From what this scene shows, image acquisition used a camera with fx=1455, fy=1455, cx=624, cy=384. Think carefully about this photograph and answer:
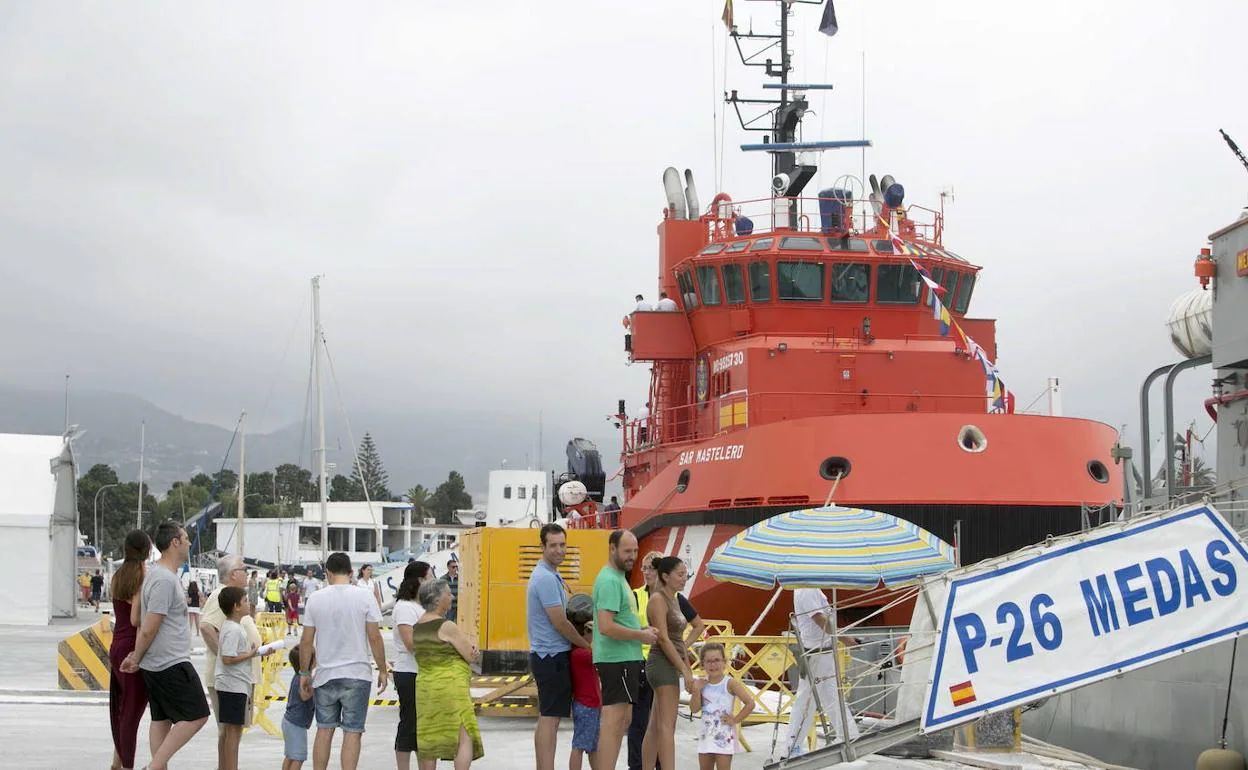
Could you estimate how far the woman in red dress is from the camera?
8.70 metres

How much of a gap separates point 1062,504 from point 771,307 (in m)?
5.28

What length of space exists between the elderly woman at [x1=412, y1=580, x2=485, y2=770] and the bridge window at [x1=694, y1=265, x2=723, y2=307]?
11956mm

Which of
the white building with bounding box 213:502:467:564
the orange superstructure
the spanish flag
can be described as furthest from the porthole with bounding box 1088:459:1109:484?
the white building with bounding box 213:502:467:564

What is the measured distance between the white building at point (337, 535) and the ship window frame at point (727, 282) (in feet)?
164

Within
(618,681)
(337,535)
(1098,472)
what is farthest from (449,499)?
(618,681)

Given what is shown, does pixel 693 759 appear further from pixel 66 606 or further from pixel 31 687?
pixel 66 606

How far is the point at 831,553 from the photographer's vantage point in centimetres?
1195

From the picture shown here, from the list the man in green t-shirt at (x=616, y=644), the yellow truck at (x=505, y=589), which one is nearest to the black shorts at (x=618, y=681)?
the man in green t-shirt at (x=616, y=644)

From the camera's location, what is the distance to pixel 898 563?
11984 millimetres

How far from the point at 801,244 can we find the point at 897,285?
55.5 inches

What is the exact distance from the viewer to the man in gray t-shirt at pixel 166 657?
8508mm

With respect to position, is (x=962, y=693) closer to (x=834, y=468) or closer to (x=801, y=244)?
(x=834, y=468)

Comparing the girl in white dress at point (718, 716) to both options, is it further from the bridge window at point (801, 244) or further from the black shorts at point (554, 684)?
the bridge window at point (801, 244)

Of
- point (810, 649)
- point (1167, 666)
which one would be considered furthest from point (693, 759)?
point (1167, 666)
